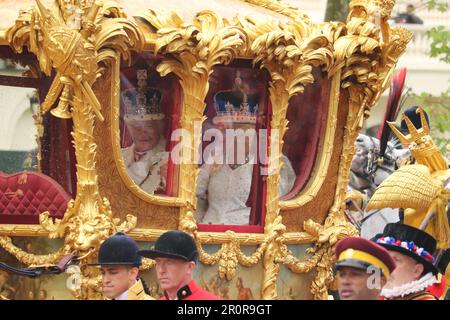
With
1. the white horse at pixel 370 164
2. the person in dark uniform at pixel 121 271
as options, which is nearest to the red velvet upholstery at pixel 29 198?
the person in dark uniform at pixel 121 271

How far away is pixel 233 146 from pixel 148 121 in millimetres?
713

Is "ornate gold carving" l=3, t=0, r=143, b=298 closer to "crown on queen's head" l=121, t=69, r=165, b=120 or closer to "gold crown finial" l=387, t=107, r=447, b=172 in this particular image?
"crown on queen's head" l=121, t=69, r=165, b=120

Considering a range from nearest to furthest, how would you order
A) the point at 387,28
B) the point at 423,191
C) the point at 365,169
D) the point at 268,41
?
the point at 423,191 < the point at 268,41 < the point at 387,28 < the point at 365,169

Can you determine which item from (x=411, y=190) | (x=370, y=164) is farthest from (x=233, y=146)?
(x=370, y=164)

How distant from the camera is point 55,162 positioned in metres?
14.1

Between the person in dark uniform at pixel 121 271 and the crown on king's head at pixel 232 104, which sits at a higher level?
the crown on king's head at pixel 232 104

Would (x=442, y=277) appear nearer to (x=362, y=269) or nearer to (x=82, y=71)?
(x=362, y=269)

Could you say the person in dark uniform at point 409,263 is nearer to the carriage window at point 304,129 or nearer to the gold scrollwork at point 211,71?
the gold scrollwork at point 211,71

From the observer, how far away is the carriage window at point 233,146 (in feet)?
46.3

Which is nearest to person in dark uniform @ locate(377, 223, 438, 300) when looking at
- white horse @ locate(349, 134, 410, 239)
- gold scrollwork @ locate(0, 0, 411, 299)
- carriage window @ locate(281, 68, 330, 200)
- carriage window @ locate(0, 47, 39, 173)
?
gold scrollwork @ locate(0, 0, 411, 299)

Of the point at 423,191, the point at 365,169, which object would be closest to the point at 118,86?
the point at 423,191

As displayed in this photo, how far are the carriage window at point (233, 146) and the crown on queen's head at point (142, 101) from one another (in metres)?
0.44

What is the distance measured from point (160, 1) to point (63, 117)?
1325mm

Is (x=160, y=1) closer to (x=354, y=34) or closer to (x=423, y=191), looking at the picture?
(x=354, y=34)
